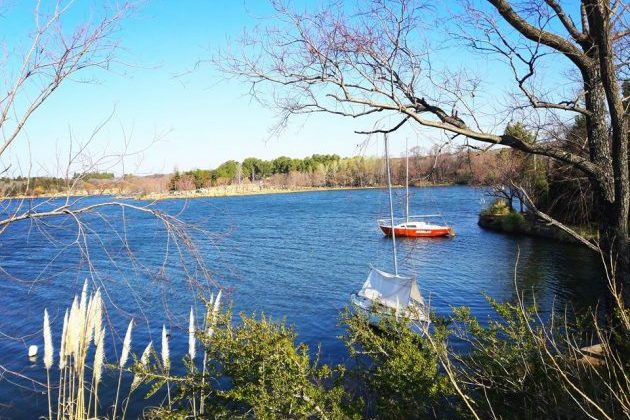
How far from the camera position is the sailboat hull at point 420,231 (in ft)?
120

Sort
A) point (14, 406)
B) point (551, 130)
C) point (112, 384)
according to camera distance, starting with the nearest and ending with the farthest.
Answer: point (551, 130) → point (14, 406) → point (112, 384)

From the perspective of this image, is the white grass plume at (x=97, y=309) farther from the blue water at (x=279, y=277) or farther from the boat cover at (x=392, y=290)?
the boat cover at (x=392, y=290)

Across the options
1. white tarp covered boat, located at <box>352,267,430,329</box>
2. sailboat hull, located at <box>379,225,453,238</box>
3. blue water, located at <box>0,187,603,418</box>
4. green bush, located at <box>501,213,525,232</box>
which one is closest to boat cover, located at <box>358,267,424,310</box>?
white tarp covered boat, located at <box>352,267,430,329</box>

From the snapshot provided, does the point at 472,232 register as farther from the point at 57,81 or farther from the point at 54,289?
the point at 57,81

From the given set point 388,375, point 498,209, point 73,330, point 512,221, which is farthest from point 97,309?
point 498,209

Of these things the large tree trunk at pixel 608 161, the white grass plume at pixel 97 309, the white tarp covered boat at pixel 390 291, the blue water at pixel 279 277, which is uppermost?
the large tree trunk at pixel 608 161

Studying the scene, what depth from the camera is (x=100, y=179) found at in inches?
149

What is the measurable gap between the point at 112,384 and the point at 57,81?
11.2 meters

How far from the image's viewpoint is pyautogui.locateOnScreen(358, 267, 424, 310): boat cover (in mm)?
15914

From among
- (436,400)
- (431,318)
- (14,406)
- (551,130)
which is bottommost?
(14,406)

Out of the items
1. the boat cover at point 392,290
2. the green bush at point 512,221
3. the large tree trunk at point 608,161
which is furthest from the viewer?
the green bush at point 512,221

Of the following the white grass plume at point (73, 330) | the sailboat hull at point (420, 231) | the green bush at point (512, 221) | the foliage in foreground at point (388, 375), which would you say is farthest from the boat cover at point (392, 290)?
the green bush at point (512, 221)

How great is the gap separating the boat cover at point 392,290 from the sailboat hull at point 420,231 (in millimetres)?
19140

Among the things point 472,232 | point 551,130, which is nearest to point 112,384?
point 551,130
